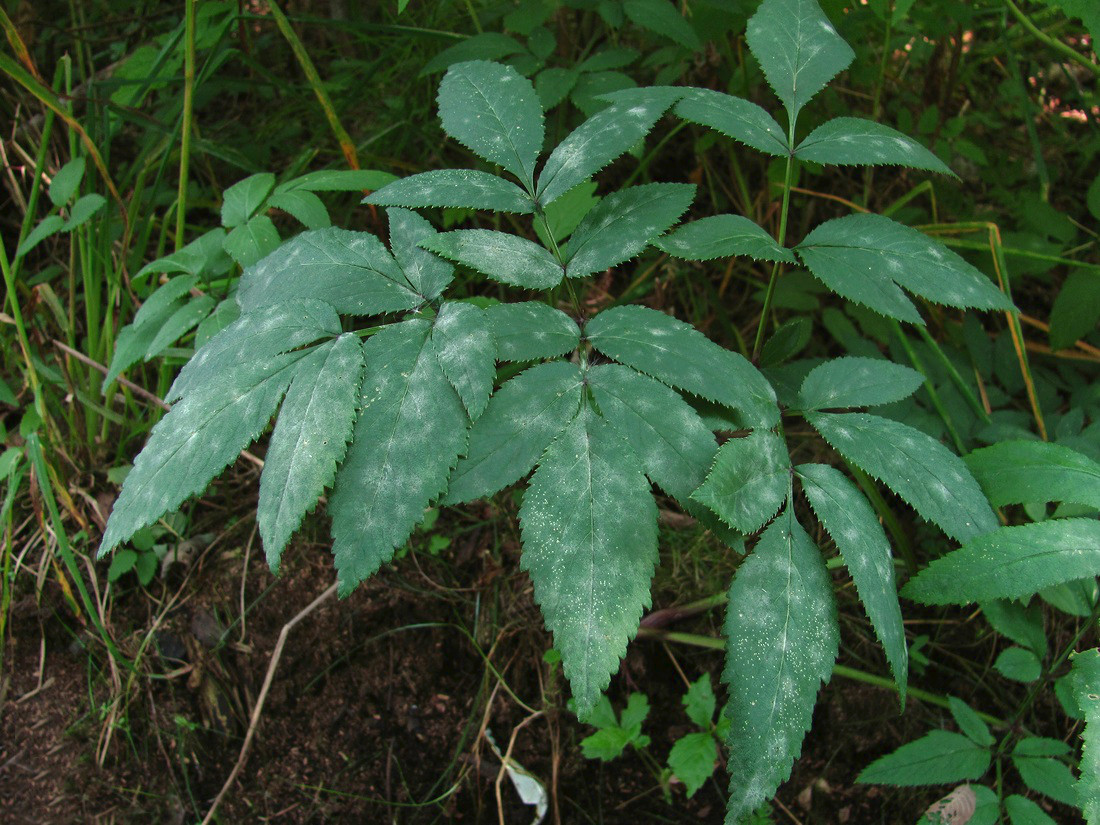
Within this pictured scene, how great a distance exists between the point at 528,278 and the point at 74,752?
53.5 inches

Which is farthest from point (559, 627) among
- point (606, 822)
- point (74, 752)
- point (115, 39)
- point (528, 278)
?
point (115, 39)

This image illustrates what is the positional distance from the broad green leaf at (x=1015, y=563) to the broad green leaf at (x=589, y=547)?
15.2 inches

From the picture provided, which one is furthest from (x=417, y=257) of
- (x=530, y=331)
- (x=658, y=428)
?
(x=658, y=428)

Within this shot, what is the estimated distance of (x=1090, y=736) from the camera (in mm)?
821

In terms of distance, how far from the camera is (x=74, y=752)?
5.09ft

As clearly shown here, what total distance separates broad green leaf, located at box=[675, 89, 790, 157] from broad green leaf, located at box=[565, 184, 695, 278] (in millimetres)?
107

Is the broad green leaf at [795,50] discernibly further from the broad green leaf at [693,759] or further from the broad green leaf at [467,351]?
the broad green leaf at [693,759]

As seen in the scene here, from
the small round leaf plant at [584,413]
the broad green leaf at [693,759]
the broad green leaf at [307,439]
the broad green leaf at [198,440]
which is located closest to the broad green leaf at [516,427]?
the small round leaf plant at [584,413]

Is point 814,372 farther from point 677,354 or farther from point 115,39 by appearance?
point 115,39

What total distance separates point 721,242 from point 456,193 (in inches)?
14.2

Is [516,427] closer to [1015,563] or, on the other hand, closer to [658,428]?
[658,428]

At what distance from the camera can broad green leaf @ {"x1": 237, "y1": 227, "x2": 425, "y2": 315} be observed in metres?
1.00

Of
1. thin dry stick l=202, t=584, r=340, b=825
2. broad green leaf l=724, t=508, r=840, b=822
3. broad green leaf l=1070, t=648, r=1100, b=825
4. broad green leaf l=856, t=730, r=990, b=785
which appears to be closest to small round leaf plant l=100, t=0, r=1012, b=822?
broad green leaf l=724, t=508, r=840, b=822

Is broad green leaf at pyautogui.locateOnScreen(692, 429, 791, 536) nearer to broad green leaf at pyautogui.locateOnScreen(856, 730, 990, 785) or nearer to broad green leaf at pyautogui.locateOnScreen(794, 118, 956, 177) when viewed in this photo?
broad green leaf at pyautogui.locateOnScreen(794, 118, 956, 177)
